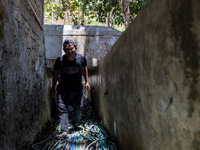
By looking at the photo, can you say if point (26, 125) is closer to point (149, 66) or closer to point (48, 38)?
point (149, 66)

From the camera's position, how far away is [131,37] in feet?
4.87

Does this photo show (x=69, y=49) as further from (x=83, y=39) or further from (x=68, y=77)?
(x=83, y=39)

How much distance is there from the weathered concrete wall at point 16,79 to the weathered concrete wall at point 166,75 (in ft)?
3.92

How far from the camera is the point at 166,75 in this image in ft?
2.86

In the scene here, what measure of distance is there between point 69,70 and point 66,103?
650 mm

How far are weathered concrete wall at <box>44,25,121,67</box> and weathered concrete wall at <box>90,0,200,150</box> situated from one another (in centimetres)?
312

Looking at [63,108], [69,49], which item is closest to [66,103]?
[63,108]

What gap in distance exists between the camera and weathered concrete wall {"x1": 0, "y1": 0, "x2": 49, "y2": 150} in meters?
1.47

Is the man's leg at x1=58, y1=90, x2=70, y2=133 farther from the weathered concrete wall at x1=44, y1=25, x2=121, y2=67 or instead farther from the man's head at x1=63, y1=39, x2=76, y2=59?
the weathered concrete wall at x1=44, y1=25, x2=121, y2=67

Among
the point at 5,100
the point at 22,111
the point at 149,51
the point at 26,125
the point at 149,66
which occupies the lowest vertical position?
the point at 26,125

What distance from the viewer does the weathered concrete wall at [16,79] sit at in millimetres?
1472

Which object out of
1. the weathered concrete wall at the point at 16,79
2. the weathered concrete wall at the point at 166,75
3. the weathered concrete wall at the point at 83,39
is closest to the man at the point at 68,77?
the weathered concrete wall at the point at 16,79

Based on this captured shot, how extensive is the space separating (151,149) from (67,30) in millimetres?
3989

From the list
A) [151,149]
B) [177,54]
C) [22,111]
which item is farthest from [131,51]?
[22,111]
